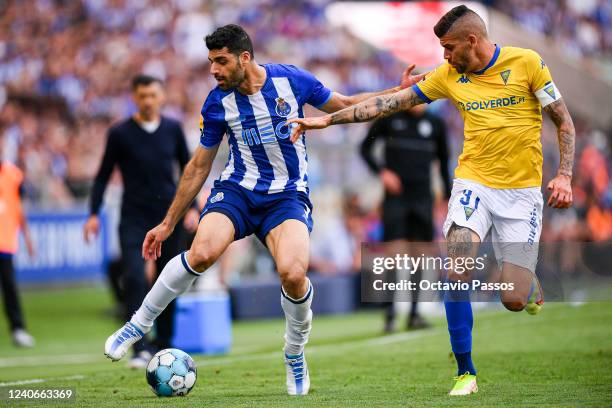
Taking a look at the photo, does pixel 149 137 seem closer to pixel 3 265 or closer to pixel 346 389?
pixel 346 389

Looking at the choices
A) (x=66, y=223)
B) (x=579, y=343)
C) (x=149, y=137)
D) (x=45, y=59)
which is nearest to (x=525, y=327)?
(x=579, y=343)

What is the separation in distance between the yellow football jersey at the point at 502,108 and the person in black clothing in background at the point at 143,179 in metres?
3.38

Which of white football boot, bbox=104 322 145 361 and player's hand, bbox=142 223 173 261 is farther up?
player's hand, bbox=142 223 173 261

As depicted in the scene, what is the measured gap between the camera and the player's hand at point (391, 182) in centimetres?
1234

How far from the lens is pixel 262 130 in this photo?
7.37m

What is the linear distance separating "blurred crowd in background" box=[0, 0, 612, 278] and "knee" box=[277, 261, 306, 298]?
11.2m

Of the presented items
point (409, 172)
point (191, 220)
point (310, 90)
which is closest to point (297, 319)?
point (310, 90)

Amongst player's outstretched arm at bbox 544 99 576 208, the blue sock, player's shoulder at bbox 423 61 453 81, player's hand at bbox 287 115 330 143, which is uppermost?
player's shoulder at bbox 423 61 453 81

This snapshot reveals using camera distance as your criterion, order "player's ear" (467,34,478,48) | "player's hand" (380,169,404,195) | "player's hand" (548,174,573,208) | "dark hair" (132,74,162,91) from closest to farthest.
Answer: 1. "player's hand" (548,174,573,208)
2. "player's ear" (467,34,478,48)
3. "dark hair" (132,74,162,91)
4. "player's hand" (380,169,404,195)

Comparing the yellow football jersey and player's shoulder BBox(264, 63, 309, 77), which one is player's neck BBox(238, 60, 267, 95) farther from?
the yellow football jersey

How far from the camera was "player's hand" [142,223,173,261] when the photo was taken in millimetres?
7449

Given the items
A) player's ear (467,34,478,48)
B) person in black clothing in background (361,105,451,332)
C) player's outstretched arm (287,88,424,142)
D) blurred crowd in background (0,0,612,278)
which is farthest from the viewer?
blurred crowd in background (0,0,612,278)

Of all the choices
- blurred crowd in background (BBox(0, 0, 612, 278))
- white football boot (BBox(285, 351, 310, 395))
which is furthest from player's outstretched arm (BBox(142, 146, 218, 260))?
blurred crowd in background (BBox(0, 0, 612, 278))

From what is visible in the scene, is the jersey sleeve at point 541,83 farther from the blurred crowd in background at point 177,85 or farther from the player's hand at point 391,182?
the blurred crowd in background at point 177,85
